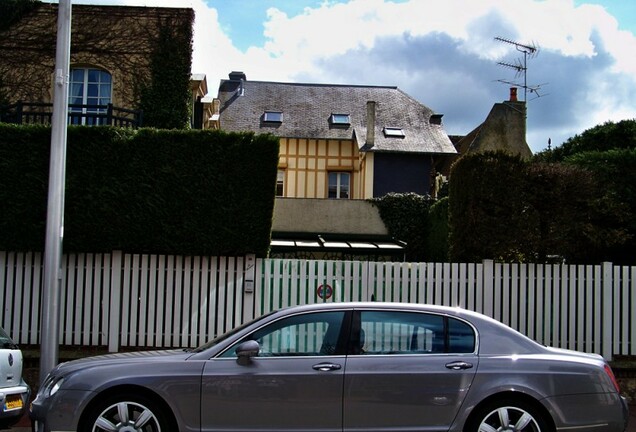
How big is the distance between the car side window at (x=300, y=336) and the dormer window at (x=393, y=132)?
88.9 ft

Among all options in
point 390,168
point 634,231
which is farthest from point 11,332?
point 390,168

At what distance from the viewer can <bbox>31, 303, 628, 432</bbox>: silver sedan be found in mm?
5738

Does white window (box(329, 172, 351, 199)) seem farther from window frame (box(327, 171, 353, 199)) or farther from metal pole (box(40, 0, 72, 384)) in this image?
metal pole (box(40, 0, 72, 384))

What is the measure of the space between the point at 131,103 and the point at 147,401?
40.3 feet

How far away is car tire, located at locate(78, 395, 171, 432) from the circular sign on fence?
16.8ft

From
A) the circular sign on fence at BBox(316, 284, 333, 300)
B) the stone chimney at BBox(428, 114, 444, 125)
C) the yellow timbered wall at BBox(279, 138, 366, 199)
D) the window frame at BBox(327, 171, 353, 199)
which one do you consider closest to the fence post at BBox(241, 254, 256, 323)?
the circular sign on fence at BBox(316, 284, 333, 300)

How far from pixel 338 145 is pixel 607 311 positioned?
23.0 m

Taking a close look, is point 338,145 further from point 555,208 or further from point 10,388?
A: point 10,388

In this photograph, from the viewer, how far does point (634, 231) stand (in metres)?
14.1

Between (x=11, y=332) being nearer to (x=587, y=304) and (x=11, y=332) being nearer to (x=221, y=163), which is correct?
(x=221, y=163)

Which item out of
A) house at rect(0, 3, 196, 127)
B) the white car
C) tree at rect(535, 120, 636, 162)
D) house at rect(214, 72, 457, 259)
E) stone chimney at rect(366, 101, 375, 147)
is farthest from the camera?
stone chimney at rect(366, 101, 375, 147)

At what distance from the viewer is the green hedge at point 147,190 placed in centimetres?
1054

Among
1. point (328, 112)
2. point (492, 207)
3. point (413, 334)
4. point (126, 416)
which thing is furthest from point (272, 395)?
point (328, 112)

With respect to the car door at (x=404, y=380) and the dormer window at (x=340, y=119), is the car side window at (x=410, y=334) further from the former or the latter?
the dormer window at (x=340, y=119)
